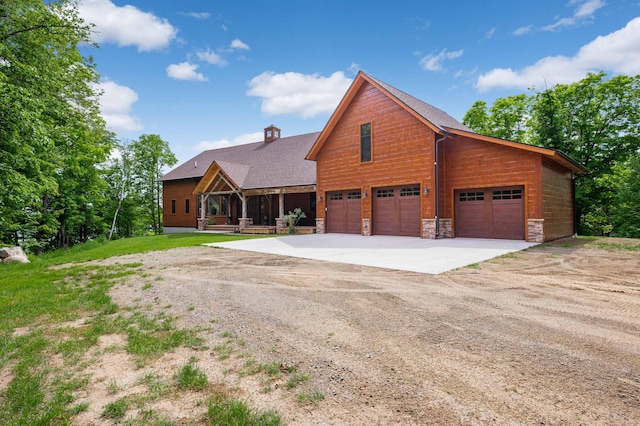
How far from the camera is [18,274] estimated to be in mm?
8352

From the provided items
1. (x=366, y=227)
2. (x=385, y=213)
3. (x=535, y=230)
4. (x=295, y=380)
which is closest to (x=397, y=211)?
(x=385, y=213)

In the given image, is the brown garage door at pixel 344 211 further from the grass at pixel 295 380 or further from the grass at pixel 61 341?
the grass at pixel 295 380

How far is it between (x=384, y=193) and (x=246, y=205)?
36.4 ft

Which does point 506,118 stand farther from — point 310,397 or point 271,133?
point 310,397

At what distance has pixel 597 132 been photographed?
21.4 meters

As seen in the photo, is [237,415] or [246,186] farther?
[246,186]

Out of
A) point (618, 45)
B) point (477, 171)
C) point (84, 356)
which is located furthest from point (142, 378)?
point (618, 45)

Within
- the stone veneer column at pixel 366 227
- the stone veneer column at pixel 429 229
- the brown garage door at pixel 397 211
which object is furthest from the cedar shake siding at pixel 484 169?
the stone veneer column at pixel 366 227

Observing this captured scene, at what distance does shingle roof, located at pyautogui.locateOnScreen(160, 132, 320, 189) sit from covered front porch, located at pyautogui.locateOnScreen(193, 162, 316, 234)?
461mm

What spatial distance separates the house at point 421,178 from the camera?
13.0 metres

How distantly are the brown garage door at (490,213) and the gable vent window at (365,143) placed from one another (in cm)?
494

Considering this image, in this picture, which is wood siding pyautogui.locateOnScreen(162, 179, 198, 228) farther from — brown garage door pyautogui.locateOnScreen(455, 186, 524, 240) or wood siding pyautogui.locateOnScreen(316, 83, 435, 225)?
brown garage door pyautogui.locateOnScreen(455, 186, 524, 240)

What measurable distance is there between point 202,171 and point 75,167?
28.4ft

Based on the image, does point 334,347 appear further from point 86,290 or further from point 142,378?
point 86,290
